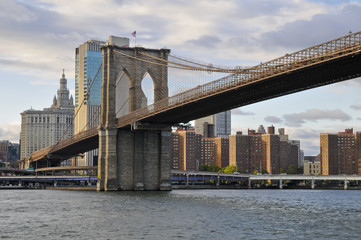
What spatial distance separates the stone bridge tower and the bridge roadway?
7.97 ft

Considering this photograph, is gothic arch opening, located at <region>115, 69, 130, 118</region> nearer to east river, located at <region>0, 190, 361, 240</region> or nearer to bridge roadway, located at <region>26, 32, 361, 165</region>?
bridge roadway, located at <region>26, 32, 361, 165</region>

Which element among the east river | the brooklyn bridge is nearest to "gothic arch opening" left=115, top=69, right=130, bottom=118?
the brooklyn bridge

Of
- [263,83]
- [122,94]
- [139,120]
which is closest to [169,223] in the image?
[263,83]

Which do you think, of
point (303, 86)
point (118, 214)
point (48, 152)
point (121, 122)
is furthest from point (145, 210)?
point (48, 152)

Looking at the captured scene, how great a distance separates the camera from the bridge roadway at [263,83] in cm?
4394

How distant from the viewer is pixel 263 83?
52.6 metres

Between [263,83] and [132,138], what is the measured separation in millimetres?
30865

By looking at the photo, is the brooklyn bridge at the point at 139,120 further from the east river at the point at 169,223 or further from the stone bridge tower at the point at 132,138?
the east river at the point at 169,223

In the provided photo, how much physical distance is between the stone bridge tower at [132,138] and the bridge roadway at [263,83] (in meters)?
2.43

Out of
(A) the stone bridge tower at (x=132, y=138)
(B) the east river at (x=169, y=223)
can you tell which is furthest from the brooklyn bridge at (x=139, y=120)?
(B) the east river at (x=169, y=223)

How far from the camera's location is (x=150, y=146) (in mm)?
79750

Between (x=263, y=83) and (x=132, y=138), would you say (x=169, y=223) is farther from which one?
(x=132, y=138)

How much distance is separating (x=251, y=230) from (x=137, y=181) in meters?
45.5

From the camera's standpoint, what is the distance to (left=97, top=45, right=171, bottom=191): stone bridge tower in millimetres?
78125
